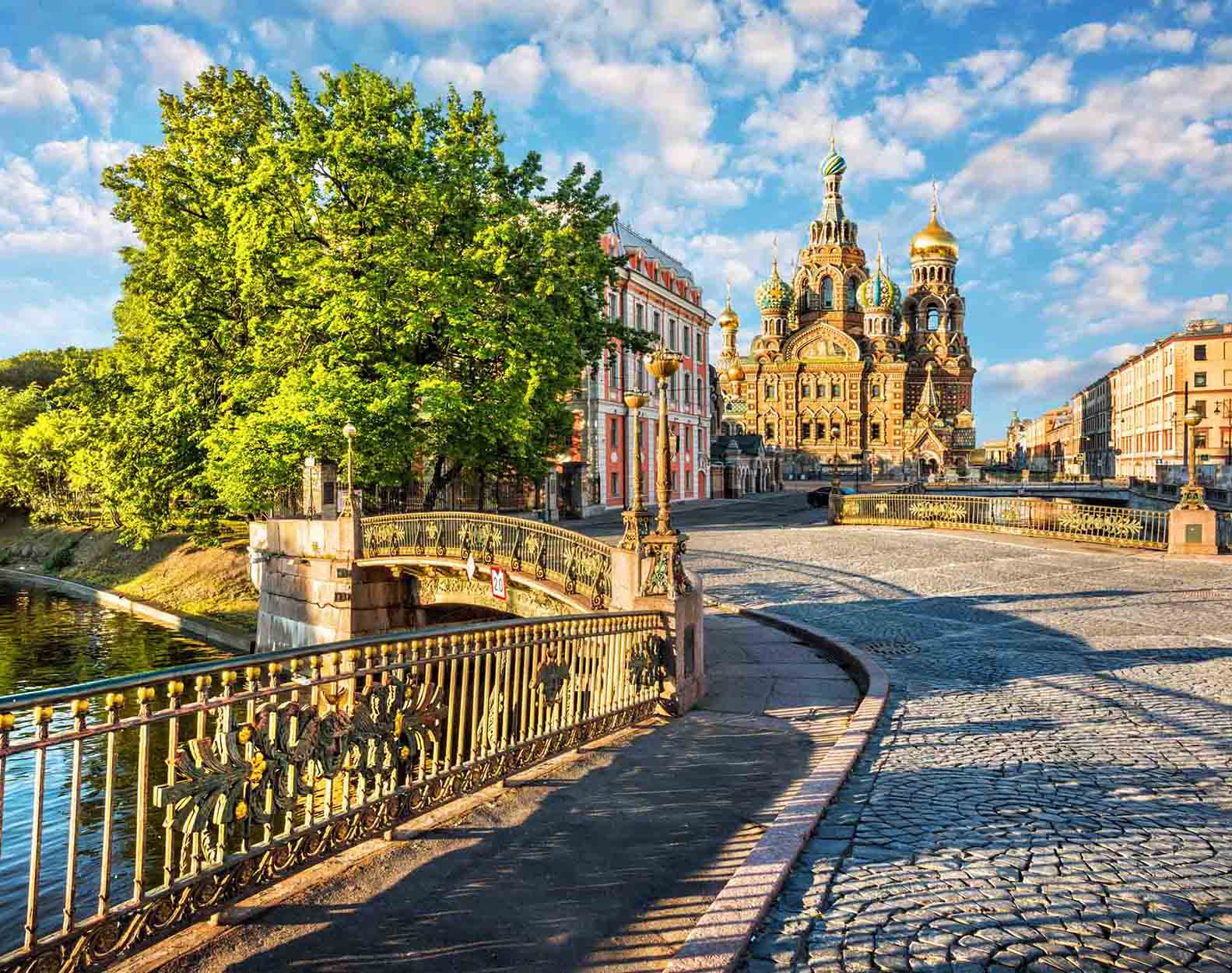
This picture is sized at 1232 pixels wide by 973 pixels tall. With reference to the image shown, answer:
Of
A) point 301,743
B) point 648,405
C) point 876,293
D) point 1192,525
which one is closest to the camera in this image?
point 301,743

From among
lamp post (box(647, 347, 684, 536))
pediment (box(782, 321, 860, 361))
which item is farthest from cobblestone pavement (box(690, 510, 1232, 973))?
pediment (box(782, 321, 860, 361))

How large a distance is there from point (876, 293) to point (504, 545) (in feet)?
344

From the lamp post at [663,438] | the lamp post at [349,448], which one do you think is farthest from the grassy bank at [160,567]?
the lamp post at [663,438]

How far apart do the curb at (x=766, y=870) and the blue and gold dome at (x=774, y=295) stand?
10898 centimetres

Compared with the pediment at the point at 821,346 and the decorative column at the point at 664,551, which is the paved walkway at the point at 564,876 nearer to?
the decorative column at the point at 664,551

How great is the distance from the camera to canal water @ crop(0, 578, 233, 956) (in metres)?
9.88

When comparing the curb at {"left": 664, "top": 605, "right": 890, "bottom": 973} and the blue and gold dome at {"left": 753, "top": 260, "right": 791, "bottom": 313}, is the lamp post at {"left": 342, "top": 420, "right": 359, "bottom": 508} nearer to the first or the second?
the curb at {"left": 664, "top": 605, "right": 890, "bottom": 973}

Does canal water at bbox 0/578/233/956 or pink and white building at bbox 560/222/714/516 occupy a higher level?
pink and white building at bbox 560/222/714/516

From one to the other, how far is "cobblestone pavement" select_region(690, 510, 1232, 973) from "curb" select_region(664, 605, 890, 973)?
99mm

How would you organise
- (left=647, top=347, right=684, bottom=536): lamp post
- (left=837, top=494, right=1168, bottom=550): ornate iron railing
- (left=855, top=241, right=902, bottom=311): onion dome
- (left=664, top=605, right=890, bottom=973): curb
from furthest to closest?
(left=855, top=241, right=902, bottom=311): onion dome < (left=837, top=494, right=1168, bottom=550): ornate iron railing < (left=647, top=347, right=684, bottom=536): lamp post < (left=664, top=605, right=890, bottom=973): curb

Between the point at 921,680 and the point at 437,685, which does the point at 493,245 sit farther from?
the point at 437,685

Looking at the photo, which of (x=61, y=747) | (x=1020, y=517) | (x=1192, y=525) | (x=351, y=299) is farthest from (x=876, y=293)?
(x=61, y=747)

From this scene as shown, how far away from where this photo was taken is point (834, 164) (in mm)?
114188

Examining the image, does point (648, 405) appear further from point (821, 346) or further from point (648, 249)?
point (821, 346)
